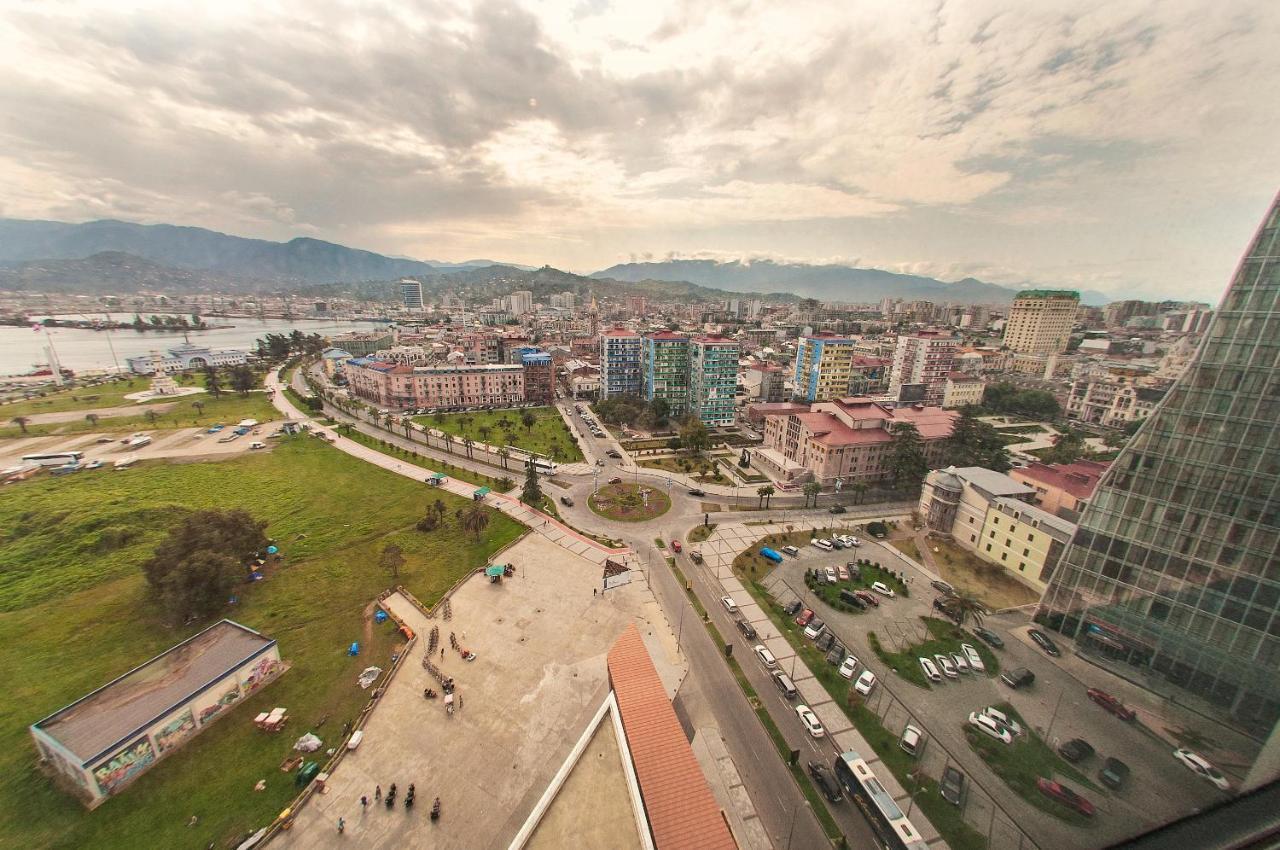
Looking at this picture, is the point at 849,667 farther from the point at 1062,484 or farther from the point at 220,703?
the point at 220,703

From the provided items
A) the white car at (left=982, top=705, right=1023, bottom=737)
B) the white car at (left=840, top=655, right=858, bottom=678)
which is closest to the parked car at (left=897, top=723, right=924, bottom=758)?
the white car at (left=840, top=655, right=858, bottom=678)

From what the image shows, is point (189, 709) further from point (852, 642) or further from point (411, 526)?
point (852, 642)

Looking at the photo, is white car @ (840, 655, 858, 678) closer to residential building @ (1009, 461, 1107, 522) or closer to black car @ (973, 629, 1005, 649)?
black car @ (973, 629, 1005, 649)

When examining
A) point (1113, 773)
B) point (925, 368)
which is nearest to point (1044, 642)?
point (1113, 773)

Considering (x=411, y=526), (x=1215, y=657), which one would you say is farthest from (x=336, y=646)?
(x=1215, y=657)

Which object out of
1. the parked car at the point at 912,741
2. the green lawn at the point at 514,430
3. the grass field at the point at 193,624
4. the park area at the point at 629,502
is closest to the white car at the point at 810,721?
the parked car at the point at 912,741

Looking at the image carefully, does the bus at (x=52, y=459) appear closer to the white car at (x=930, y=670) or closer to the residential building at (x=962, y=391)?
the white car at (x=930, y=670)
